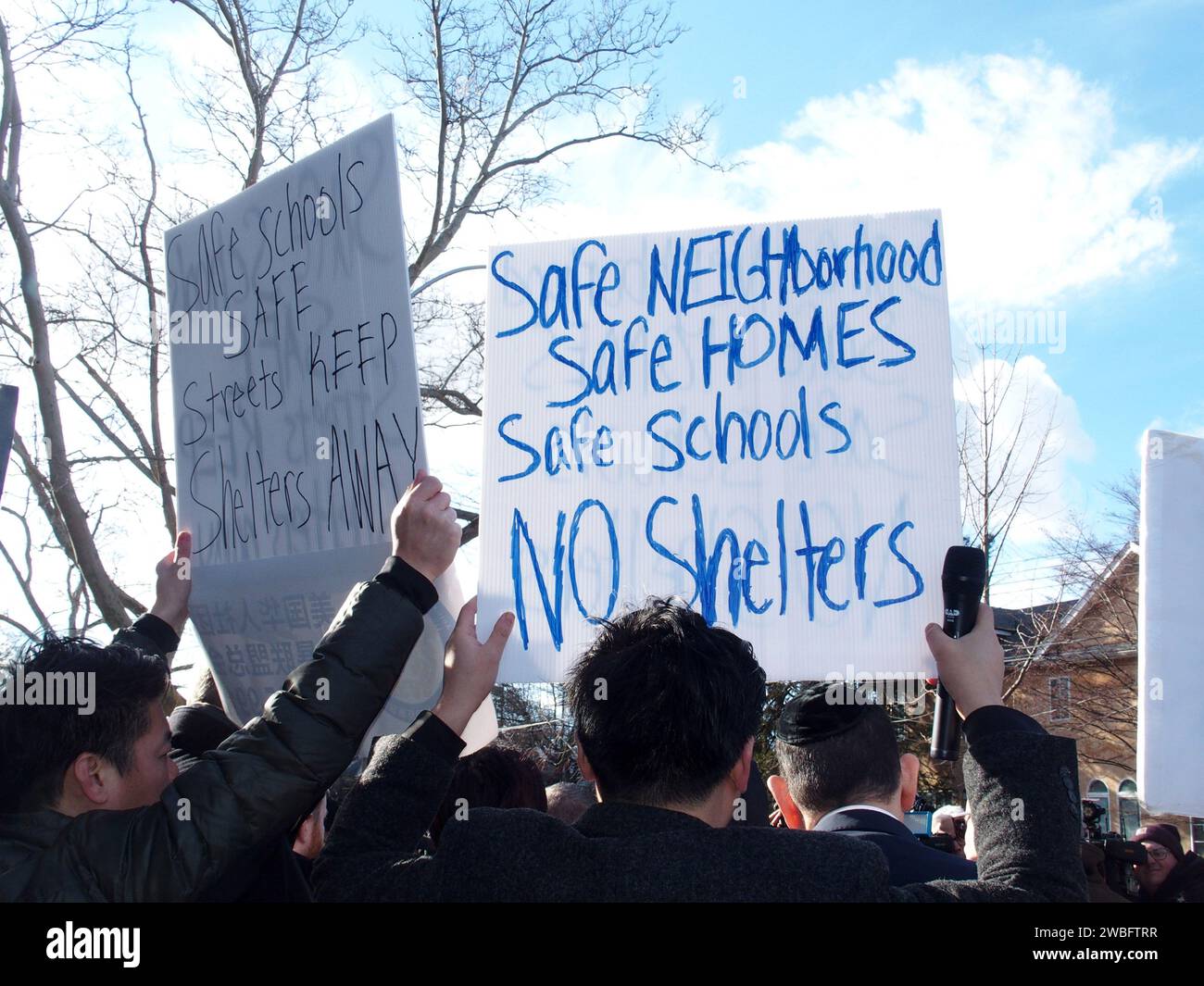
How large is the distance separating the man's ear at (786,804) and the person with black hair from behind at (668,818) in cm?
77

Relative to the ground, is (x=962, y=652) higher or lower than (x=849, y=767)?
higher

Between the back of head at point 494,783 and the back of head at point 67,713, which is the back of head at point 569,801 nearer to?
the back of head at point 494,783

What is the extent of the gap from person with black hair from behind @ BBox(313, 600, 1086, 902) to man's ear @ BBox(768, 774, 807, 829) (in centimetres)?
77

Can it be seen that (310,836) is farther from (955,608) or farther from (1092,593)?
(1092,593)

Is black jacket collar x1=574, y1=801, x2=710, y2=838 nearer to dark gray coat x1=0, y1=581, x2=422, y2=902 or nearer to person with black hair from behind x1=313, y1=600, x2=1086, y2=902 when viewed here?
person with black hair from behind x1=313, y1=600, x2=1086, y2=902

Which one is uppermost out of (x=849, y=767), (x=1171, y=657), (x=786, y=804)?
(x=1171, y=657)

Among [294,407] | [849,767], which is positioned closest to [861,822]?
[849,767]

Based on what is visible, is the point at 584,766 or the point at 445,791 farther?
the point at 445,791

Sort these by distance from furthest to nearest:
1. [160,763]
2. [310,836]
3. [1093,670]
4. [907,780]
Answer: [1093,670]
[310,836]
[907,780]
[160,763]

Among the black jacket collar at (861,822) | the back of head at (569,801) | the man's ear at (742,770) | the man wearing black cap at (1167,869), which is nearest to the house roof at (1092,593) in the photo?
the man wearing black cap at (1167,869)

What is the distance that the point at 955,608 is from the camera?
6.43 feet

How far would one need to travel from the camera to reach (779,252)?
7.78 feet

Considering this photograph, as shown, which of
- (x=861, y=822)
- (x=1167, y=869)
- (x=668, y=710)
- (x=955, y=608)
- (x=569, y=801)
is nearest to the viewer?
(x=668, y=710)

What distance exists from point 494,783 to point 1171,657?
144cm
